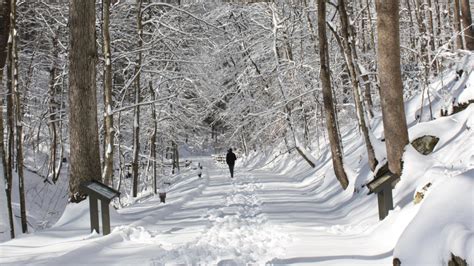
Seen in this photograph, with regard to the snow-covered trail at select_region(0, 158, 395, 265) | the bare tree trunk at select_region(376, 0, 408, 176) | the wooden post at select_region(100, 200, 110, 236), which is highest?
the bare tree trunk at select_region(376, 0, 408, 176)

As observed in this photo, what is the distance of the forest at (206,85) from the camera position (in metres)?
9.61

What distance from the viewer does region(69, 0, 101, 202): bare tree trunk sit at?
9.45m

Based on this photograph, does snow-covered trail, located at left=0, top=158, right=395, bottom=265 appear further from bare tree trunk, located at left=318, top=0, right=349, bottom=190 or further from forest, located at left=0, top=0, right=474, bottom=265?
bare tree trunk, located at left=318, top=0, right=349, bottom=190

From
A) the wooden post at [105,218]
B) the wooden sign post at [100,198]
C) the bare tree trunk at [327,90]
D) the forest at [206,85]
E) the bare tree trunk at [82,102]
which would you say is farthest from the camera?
the bare tree trunk at [327,90]

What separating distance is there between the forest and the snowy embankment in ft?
0.36

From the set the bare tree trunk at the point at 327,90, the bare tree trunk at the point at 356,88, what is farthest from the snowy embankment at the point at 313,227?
the bare tree trunk at the point at 327,90

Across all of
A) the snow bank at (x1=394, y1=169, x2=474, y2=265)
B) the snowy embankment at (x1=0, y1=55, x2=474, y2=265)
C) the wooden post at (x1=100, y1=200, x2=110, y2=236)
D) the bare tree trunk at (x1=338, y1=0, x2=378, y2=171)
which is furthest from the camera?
the bare tree trunk at (x1=338, y1=0, x2=378, y2=171)

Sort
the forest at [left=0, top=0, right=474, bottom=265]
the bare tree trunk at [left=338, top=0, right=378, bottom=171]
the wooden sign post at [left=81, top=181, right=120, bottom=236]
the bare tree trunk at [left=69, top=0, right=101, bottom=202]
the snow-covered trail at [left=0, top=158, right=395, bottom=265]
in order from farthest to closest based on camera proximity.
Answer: the bare tree trunk at [left=338, top=0, right=378, bottom=171] → the forest at [left=0, top=0, right=474, bottom=265] → the bare tree trunk at [left=69, top=0, right=101, bottom=202] → the wooden sign post at [left=81, top=181, right=120, bottom=236] → the snow-covered trail at [left=0, top=158, right=395, bottom=265]


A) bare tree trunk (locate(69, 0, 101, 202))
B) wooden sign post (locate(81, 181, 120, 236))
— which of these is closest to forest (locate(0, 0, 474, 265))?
bare tree trunk (locate(69, 0, 101, 202))

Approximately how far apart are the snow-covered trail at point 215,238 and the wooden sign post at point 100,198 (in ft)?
0.64

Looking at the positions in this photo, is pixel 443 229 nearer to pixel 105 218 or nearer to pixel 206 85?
pixel 105 218

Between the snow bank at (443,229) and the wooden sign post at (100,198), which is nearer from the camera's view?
the snow bank at (443,229)

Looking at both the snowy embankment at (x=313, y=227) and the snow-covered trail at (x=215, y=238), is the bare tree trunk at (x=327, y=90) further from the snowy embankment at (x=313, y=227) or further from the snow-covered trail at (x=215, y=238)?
the snow-covered trail at (x=215, y=238)

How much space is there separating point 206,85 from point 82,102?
16.1 m
